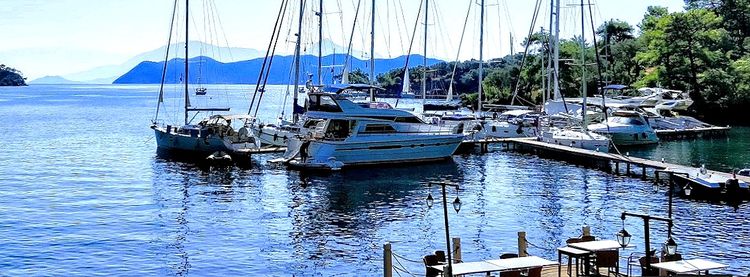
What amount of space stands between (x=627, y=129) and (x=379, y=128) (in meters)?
26.9

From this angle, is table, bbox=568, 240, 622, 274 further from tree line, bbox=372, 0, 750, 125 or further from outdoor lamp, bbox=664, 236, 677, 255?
tree line, bbox=372, 0, 750, 125

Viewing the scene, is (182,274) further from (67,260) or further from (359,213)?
(359,213)

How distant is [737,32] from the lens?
4840 inches

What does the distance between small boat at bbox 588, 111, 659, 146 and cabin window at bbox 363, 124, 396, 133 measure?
75.2ft

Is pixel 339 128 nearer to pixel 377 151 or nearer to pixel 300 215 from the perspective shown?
pixel 377 151

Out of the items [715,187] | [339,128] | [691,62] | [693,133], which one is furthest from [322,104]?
[691,62]

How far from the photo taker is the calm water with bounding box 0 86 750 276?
32.8m

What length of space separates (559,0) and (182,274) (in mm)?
56122

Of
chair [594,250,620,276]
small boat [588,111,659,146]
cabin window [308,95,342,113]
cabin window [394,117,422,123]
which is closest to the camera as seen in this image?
chair [594,250,620,276]

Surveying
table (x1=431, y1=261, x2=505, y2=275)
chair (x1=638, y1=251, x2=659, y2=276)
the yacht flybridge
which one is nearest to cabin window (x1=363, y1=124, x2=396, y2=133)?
the yacht flybridge

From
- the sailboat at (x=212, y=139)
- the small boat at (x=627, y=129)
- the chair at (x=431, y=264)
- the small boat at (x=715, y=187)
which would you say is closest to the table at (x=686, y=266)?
the chair at (x=431, y=264)

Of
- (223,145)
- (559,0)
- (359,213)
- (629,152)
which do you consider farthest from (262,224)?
(559,0)

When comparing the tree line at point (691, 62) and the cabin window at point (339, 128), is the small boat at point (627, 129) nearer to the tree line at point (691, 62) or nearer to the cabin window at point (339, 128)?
the tree line at point (691, 62)

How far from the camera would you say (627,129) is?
75750 mm
